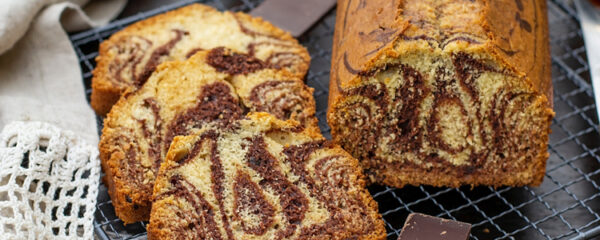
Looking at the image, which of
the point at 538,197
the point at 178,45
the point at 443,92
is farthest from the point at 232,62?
the point at 538,197

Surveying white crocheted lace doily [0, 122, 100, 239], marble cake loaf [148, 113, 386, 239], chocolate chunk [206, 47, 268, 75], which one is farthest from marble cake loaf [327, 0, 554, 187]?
white crocheted lace doily [0, 122, 100, 239]

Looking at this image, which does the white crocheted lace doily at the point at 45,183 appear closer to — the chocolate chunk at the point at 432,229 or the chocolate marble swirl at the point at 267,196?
the chocolate marble swirl at the point at 267,196

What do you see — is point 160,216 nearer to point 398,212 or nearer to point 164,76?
point 164,76

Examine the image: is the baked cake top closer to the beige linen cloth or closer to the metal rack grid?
the metal rack grid

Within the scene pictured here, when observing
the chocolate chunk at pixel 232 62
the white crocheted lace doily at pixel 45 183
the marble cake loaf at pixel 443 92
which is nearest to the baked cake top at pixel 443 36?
the marble cake loaf at pixel 443 92

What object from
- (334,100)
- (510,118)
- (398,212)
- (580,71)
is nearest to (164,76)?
(334,100)

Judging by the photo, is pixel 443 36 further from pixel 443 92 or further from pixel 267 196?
pixel 267 196
